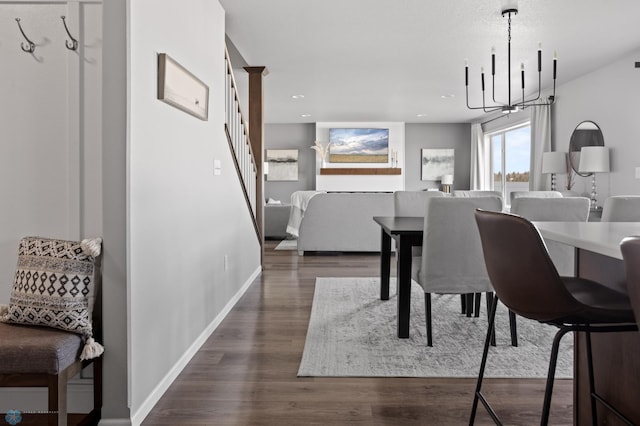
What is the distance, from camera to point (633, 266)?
71 centimetres

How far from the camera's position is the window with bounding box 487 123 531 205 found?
8266 mm

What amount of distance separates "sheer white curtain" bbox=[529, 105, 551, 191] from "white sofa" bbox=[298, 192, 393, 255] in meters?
2.77

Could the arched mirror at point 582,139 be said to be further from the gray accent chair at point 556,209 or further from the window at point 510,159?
the gray accent chair at point 556,209

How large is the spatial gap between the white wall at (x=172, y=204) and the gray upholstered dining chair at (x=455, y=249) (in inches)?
55.8

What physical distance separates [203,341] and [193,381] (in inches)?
21.5

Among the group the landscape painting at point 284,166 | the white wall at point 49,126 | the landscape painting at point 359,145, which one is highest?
the landscape painting at point 359,145

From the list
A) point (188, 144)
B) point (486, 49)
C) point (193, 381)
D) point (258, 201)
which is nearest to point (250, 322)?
point (193, 381)

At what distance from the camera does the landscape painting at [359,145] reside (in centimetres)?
1023

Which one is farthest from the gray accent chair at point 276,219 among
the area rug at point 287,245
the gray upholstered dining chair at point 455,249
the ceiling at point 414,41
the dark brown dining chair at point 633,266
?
the dark brown dining chair at point 633,266

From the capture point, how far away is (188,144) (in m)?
2.50

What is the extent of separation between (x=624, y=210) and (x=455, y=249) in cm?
87

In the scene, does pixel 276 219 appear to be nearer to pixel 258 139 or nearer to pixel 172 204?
pixel 258 139

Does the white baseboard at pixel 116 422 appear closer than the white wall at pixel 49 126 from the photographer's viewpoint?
Yes

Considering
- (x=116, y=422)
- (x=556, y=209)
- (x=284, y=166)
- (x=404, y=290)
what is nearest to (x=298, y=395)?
(x=116, y=422)
